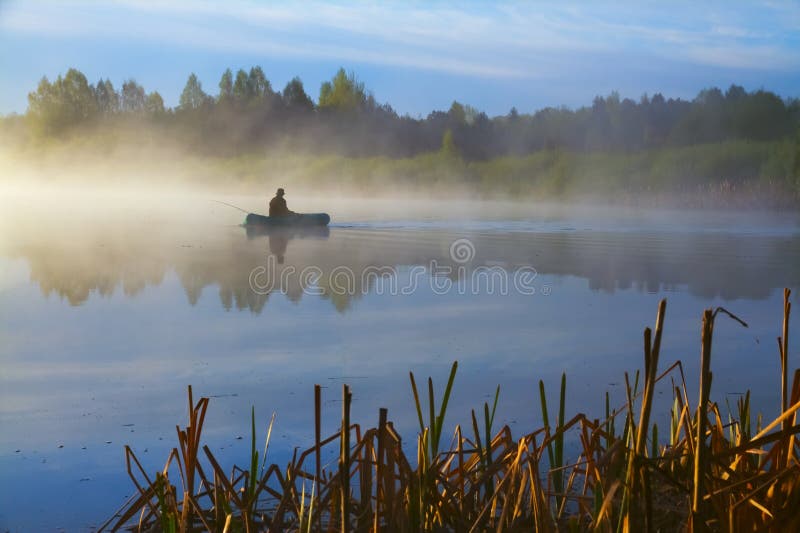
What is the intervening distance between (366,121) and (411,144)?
1.71m

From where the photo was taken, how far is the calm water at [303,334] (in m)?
3.37

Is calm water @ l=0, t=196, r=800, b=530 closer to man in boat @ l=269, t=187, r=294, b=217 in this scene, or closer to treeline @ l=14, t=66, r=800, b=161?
man in boat @ l=269, t=187, r=294, b=217

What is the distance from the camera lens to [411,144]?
31141mm

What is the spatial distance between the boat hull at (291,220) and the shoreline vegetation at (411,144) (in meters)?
10.3

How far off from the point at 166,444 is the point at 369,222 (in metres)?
13.7

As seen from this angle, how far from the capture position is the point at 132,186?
42.1m

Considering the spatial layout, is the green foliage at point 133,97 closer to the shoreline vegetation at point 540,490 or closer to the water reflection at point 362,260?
the water reflection at point 362,260

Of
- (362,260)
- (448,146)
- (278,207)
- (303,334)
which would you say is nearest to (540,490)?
(303,334)

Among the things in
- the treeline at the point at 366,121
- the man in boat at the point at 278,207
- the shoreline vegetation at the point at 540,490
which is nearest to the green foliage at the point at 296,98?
the treeline at the point at 366,121

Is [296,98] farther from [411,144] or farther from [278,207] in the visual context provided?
[278,207]

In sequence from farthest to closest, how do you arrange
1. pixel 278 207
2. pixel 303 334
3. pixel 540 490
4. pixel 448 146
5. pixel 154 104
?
pixel 154 104
pixel 448 146
pixel 278 207
pixel 303 334
pixel 540 490

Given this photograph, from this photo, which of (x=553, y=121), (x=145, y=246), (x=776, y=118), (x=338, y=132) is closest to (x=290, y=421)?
(x=145, y=246)

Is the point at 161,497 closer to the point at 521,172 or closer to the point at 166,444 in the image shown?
the point at 166,444

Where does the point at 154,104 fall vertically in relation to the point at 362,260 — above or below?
above
